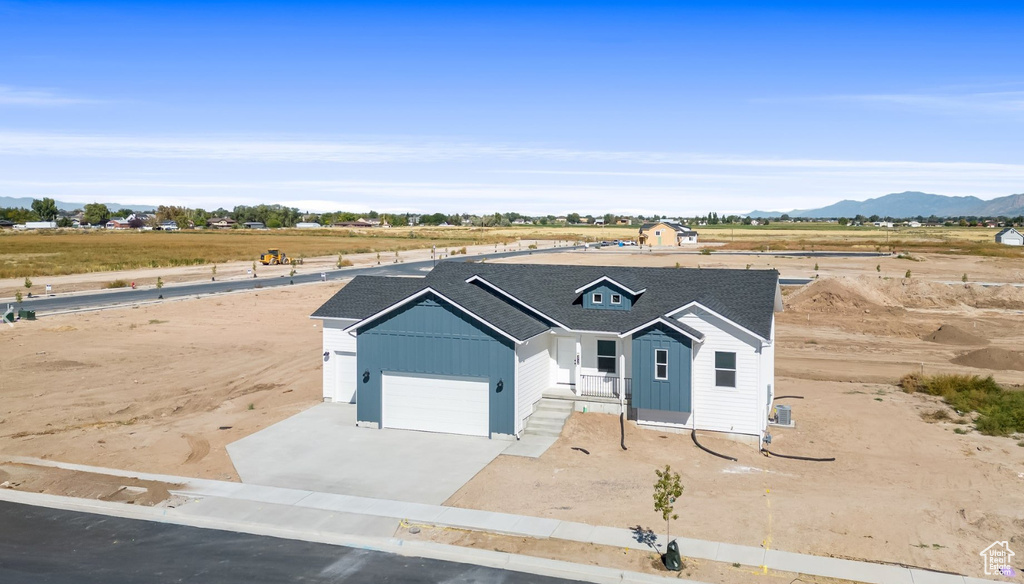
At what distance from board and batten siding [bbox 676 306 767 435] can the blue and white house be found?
0.11 feet

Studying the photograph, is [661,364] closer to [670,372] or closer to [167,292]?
[670,372]

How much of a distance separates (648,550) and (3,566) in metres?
13.1

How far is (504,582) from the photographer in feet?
48.7

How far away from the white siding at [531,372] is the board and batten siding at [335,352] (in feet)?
23.1

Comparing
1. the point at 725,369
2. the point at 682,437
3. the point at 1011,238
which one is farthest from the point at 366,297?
the point at 1011,238

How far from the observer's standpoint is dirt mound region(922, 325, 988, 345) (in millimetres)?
43250

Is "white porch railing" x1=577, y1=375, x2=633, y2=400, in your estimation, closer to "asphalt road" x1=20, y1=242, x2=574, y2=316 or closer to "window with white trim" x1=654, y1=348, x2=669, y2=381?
"window with white trim" x1=654, y1=348, x2=669, y2=381

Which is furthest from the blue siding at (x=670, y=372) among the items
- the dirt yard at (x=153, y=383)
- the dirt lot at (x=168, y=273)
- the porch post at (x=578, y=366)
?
the dirt lot at (x=168, y=273)

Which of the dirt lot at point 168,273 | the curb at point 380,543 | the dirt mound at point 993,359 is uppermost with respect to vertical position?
the dirt lot at point 168,273

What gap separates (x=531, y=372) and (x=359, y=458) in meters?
6.40

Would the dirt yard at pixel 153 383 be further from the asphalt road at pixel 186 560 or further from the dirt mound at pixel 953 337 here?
the dirt mound at pixel 953 337

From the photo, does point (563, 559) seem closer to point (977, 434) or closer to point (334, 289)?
point (977, 434)

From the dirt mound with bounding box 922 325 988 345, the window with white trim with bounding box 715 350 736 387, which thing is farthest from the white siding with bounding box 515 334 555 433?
the dirt mound with bounding box 922 325 988 345

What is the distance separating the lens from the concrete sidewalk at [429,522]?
15.2m
